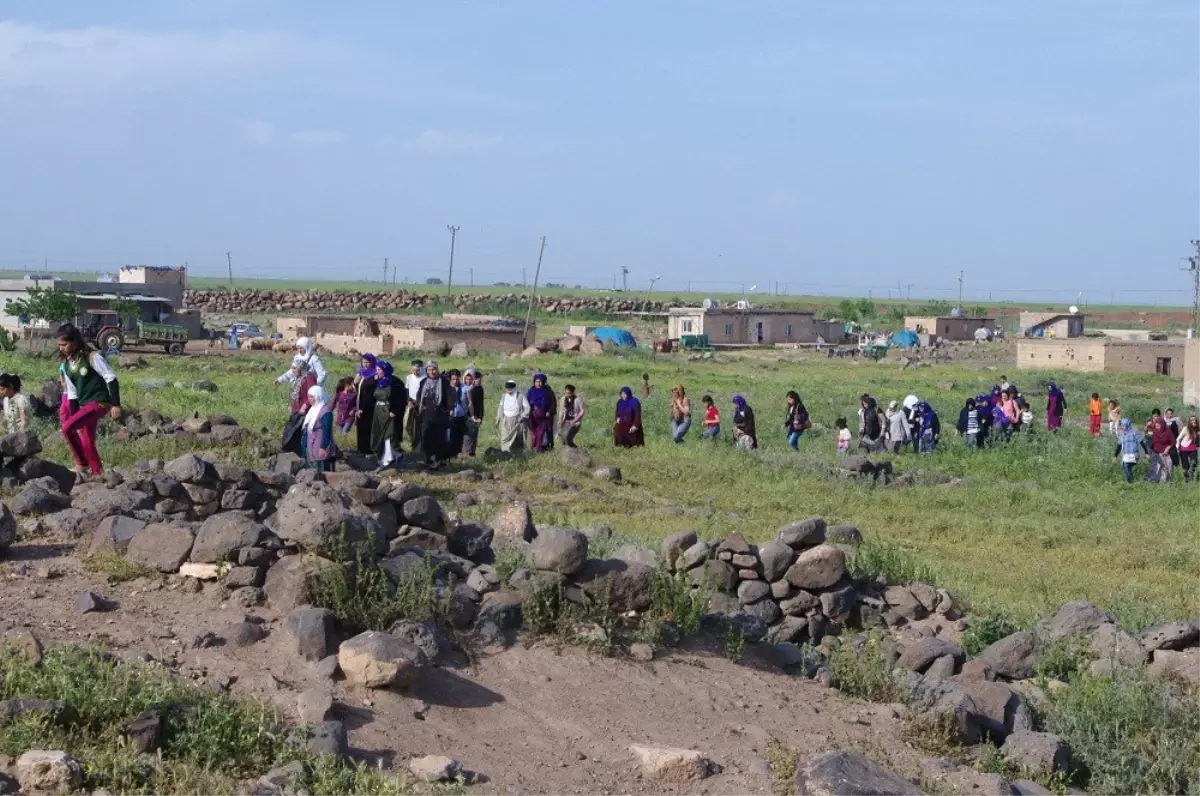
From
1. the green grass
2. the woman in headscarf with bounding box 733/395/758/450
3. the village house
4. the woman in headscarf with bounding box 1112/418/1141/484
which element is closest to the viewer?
the green grass

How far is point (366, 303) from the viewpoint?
104000 mm

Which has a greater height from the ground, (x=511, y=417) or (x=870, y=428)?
(x=511, y=417)

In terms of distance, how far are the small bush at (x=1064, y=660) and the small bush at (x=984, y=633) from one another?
566mm

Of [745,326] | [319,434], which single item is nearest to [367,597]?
[319,434]

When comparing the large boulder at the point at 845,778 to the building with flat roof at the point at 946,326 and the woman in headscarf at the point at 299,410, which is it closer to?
the woman in headscarf at the point at 299,410

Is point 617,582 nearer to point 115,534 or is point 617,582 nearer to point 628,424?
point 115,534

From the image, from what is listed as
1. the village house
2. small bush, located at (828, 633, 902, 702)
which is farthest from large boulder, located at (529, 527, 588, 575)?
the village house

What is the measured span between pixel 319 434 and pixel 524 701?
6.94 meters

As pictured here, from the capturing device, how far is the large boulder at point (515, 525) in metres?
10.2

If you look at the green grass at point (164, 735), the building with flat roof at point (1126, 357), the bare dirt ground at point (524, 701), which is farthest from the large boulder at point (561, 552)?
the building with flat roof at point (1126, 357)

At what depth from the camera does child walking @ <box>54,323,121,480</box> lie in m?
10.4

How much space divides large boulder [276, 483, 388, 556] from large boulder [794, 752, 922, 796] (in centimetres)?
293

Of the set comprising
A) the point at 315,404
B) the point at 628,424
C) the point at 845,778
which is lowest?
the point at 845,778

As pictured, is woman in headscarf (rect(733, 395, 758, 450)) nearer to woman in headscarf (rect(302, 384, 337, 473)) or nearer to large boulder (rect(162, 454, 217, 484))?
woman in headscarf (rect(302, 384, 337, 473))
